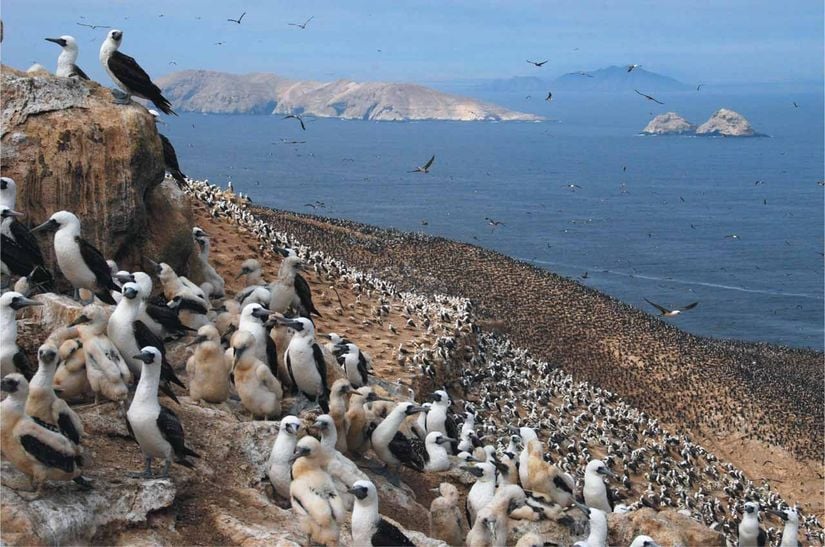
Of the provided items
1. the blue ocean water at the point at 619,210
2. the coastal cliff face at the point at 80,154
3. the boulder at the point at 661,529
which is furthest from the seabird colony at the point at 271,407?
the blue ocean water at the point at 619,210

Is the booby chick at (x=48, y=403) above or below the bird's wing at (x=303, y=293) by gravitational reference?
above

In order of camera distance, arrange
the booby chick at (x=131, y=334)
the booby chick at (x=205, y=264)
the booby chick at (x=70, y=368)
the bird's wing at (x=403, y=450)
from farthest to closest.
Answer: the booby chick at (x=205, y=264) → the bird's wing at (x=403, y=450) → the booby chick at (x=131, y=334) → the booby chick at (x=70, y=368)

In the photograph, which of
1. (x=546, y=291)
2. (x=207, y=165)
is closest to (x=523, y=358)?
(x=546, y=291)

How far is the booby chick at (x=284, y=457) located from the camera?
1122 centimetres

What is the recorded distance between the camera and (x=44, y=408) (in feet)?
32.5

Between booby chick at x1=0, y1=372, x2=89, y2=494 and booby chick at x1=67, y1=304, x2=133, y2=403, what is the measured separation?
198cm

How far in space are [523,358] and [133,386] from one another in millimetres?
22346

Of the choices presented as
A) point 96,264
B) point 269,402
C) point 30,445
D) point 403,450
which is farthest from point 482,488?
point 30,445

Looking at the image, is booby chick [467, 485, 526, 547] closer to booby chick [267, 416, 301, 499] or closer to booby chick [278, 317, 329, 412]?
booby chick [267, 416, 301, 499]

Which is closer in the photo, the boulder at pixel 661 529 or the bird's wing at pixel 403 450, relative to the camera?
the boulder at pixel 661 529

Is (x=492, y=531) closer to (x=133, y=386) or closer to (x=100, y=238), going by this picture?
(x=133, y=386)

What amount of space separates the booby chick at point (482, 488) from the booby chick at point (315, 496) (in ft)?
10.2

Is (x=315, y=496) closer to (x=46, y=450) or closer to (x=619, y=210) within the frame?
(x=46, y=450)

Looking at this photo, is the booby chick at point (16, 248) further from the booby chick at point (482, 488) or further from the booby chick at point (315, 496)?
the booby chick at point (482, 488)
